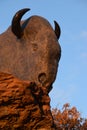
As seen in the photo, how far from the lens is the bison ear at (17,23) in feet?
26.3

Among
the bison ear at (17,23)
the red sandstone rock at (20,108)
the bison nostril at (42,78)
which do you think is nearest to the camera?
the red sandstone rock at (20,108)

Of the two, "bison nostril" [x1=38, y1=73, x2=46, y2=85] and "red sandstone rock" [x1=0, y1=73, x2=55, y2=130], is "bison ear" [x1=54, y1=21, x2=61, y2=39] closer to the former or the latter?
"bison nostril" [x1=38, y1=73, x2=46, y2=85]

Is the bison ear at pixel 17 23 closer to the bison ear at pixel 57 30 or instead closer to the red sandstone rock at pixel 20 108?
the bison ear at pixel 57 30

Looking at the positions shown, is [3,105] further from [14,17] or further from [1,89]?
[14,17]

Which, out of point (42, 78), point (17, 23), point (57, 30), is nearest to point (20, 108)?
point (42, 78)

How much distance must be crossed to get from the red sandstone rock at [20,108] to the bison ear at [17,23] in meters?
2.33

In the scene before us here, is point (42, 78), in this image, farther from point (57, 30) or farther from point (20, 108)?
point (20, 108)

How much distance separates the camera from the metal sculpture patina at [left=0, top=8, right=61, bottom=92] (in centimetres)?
766

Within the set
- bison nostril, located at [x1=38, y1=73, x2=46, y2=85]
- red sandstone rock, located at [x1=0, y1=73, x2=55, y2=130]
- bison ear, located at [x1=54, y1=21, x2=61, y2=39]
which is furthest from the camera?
bison ear, located at [x1=54, y1=21, x2=61, y2=39]

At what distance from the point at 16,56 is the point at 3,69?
0.51 m

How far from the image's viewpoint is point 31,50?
8.14 meters

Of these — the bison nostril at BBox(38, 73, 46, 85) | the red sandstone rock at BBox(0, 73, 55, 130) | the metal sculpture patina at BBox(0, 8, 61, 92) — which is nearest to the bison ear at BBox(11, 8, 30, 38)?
the metal sculpture patina at BBox(0, 8, 61, 92)

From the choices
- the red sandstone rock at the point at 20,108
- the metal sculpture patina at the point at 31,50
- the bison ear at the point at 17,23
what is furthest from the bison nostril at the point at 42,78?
the red sandstone rock at the point at 20,108

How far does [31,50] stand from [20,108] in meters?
2.55
